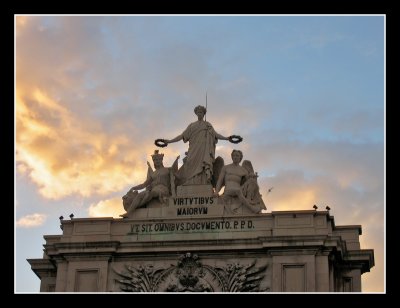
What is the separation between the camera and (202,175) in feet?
136

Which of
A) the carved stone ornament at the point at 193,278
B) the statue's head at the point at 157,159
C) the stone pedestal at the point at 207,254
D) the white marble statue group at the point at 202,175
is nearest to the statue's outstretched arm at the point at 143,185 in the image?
the white marble statue group at the point at 202,175

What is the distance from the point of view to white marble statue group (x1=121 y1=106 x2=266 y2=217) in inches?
1598

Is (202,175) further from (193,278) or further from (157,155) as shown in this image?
(193,278)

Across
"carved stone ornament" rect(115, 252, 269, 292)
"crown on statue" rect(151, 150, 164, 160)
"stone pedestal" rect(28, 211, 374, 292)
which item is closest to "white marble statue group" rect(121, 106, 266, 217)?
"crown on statue" rect(151, 150, 164, 160)

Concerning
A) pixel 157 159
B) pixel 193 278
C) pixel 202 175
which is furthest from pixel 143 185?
pixel 193 278

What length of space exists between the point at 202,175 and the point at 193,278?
4256mm

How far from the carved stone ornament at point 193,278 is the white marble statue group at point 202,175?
93.7 inches

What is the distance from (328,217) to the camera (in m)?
39.7

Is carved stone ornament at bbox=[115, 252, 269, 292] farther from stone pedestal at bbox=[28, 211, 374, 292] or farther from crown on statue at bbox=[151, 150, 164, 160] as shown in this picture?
crown on statue at bbox=[151, 150, 164, 160]

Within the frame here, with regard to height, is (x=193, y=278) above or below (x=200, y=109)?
below

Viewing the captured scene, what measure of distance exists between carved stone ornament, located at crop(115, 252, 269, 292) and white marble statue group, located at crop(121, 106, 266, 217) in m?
2.38

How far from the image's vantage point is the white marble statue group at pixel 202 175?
40578 mm

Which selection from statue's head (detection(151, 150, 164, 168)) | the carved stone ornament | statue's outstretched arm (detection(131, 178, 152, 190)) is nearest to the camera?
the carved stone ornament
